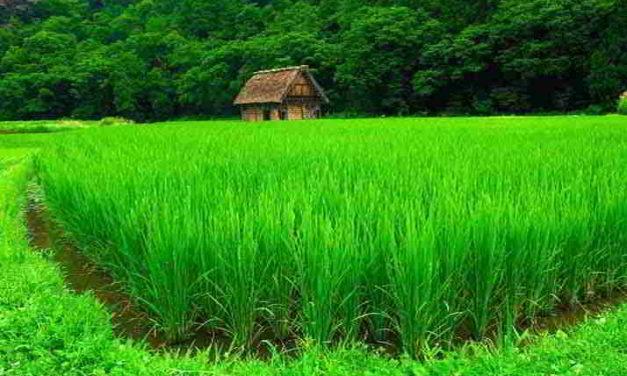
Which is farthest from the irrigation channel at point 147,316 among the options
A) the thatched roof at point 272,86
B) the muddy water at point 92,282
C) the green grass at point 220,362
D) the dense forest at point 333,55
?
the thatched roof at point 272,86

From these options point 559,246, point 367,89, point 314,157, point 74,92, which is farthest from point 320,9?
point 559,246

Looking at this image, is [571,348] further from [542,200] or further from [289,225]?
[289,225]

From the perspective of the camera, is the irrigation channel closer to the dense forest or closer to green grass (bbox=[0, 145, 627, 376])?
green grass (bbox=[0, 145, 627, 376])

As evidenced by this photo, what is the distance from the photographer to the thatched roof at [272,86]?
3353 cm

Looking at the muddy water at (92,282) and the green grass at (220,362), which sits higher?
the green grass at (220,362)

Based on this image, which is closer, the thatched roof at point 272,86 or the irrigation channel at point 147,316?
the irrigation channel at point 147,316

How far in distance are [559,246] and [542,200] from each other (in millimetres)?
396

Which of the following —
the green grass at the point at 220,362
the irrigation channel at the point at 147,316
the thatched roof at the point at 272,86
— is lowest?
the irrigation channel at the point at 147,316

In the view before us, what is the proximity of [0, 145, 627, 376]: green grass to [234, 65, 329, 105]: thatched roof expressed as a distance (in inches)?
1208

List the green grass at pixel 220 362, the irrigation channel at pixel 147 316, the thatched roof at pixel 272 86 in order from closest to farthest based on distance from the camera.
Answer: the green grass at pixel 220 362
the irrigation channel at pixel 147 316
the thatched roof at pixel 272 86

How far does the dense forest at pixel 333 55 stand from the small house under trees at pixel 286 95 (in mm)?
1884

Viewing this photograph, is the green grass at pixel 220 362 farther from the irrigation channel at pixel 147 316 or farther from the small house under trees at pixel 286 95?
the small house under trees at pixel 286 95

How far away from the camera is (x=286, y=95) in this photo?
3384 cm

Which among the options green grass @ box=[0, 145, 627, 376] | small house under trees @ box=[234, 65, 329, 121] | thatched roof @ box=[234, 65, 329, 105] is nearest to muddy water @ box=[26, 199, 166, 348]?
green grass @ box=[0, 145, 627, 376]
